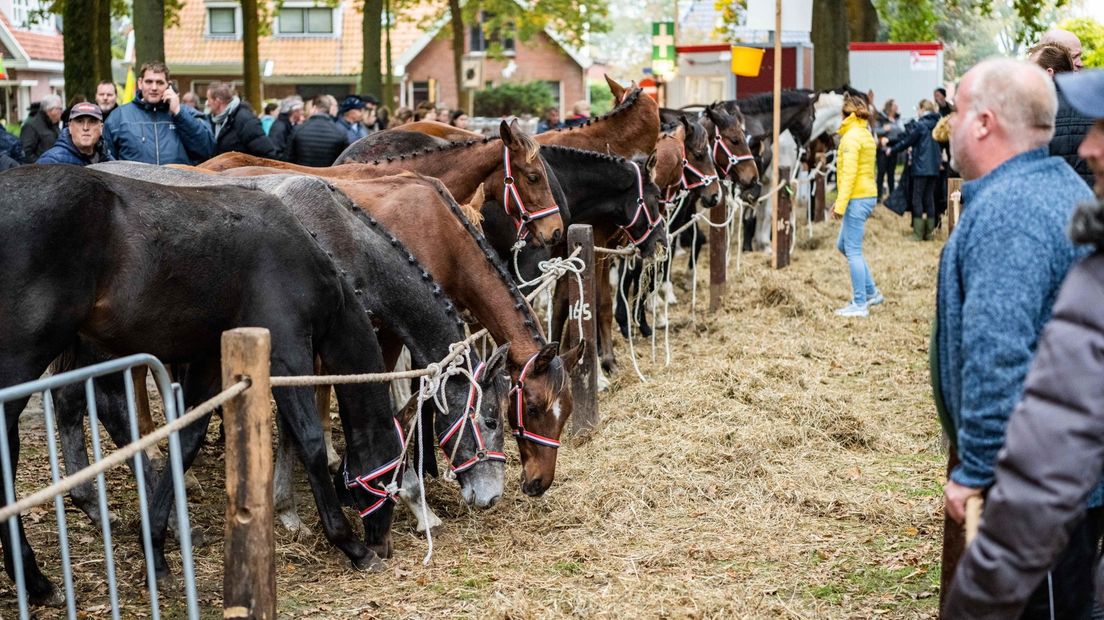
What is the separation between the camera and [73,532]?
5914 millimetres

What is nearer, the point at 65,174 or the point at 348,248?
the point at 65,174

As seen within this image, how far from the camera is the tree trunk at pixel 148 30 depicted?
1417 centimetres

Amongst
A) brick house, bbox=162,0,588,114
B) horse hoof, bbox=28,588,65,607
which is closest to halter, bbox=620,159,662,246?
horse hoof, bbox=28,588,65,607

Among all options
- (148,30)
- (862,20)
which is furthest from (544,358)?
(862,20)

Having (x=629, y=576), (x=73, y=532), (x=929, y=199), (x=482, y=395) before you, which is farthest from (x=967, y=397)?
(x=929, y=199)

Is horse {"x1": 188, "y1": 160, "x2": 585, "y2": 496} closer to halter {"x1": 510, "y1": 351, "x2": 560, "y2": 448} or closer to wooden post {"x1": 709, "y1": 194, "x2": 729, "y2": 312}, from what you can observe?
halter {"x1": 510, "y1": 351, "x2": 560, "y2": 448}

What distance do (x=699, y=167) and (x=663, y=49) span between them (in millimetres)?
18368

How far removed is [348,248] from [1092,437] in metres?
3.95

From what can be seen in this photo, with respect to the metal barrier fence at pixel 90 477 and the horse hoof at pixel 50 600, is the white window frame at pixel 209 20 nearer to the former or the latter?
the horse hoof at pixel 50 600

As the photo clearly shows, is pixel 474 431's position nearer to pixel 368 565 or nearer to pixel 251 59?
pixel 368 565

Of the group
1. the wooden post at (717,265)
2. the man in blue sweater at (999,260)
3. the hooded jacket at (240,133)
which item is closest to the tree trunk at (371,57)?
the hooded jacket at (240,133)

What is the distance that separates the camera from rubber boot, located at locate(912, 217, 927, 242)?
17156 millimetres

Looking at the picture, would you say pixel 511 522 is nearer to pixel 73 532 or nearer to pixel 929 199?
pixel 73 532

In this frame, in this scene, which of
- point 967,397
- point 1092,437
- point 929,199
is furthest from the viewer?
point 929,199
